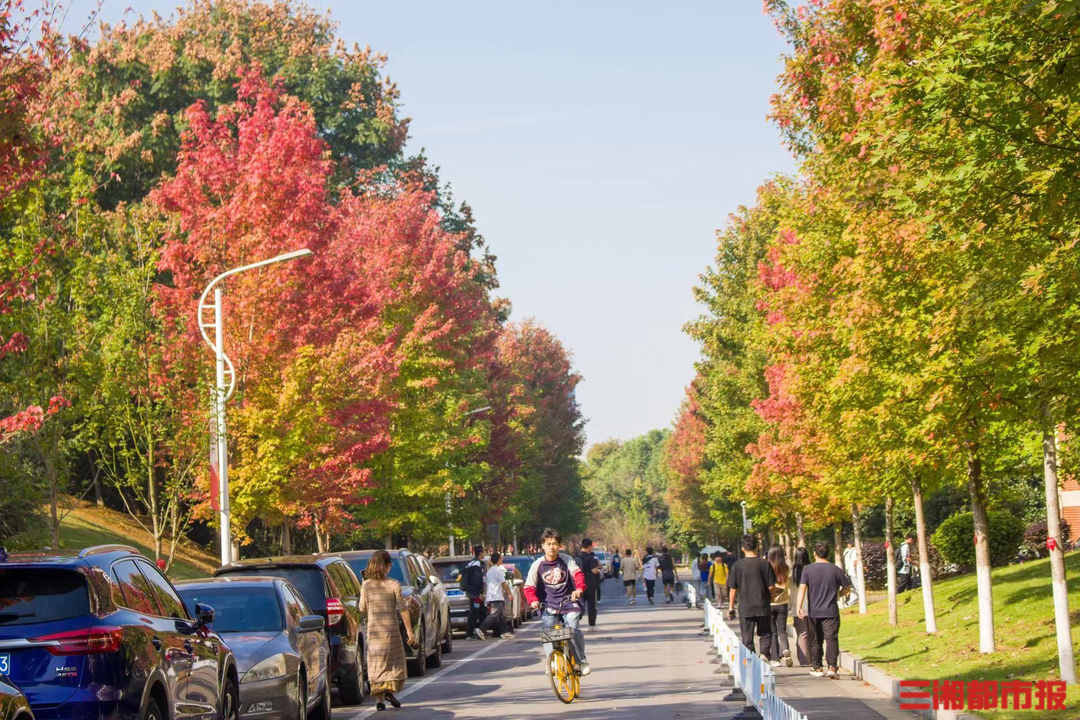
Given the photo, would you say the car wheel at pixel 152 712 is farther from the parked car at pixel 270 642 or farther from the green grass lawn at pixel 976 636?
the green grass lawn at pixel 976 636

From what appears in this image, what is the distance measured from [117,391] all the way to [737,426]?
2520cm

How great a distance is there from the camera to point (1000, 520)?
3556 cm

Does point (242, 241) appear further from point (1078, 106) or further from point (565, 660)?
point (1078, 106)

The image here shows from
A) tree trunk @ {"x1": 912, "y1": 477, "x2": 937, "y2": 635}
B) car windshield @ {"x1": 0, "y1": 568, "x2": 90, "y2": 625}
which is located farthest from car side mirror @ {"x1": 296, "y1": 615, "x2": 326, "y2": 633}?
tree trunk @ {"x1": 912, "y1": 477, "x2": 937, "y2": 635}

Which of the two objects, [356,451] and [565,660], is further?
[356,451]

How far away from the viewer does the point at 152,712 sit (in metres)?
9.44

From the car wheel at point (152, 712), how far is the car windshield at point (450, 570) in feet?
73.5

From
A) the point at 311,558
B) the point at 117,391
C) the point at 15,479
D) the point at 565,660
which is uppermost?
the point at 117,391

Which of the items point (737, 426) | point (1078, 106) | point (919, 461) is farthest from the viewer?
point (737, 426)

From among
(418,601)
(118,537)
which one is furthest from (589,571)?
(118,537)

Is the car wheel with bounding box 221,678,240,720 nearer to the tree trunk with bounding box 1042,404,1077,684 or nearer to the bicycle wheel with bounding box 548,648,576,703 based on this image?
the bicycle wheel with bounding box 548,648,576,703

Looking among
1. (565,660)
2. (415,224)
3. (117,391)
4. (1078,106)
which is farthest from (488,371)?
(1078,106)

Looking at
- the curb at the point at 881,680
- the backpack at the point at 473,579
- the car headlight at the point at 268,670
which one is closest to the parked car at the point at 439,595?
the backpack at the point at 473,579

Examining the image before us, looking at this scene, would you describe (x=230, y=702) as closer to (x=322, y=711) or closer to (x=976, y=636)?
(x=322, y=711)
